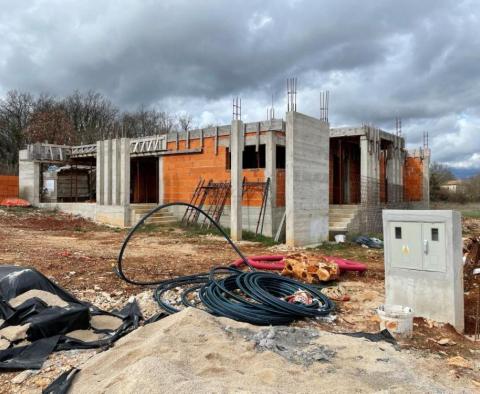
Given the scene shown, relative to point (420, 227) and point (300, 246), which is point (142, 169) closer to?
point (300, 246)

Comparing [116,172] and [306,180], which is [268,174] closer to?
[306,180]

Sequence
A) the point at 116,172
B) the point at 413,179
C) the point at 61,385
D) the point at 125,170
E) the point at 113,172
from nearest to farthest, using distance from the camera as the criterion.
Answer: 1. the point at 61,385
2. the point at 125,170
3. the point at 116,172
4. the point at 113,172
5. the point at 413,179

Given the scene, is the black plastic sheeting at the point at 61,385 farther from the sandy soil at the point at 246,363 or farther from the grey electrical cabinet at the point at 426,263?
the grey electrical cabinet at the point at 426,263

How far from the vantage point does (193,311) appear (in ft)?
15.9

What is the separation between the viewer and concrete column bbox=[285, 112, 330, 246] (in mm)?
12812

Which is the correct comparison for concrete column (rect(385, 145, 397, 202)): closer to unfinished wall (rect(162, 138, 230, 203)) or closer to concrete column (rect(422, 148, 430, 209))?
concrete column (rect(422, 148, 430, 209))

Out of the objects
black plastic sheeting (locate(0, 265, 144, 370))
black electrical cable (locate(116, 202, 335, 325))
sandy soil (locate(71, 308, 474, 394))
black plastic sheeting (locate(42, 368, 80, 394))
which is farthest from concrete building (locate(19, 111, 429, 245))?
black plastic sheeting (locate(42, 368, 80, 394))

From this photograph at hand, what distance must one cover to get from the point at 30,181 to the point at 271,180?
16.0 m

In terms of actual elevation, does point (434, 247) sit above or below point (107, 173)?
below

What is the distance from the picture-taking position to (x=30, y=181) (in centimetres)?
2464

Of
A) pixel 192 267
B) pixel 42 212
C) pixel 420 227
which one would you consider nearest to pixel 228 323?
pixel 420 227

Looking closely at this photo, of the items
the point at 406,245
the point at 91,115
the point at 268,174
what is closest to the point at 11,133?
the point at 91,115

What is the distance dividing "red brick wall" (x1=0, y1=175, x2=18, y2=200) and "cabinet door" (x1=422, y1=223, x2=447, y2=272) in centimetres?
2581

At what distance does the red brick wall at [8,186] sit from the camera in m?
25.6
